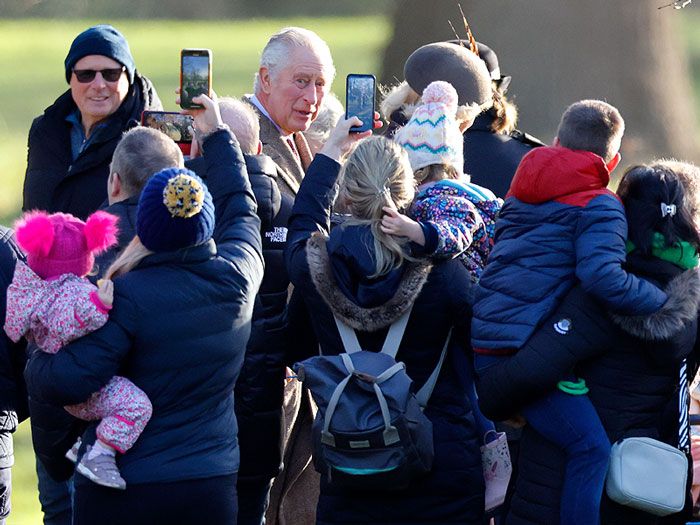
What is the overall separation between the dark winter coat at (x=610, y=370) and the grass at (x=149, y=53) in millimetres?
4619

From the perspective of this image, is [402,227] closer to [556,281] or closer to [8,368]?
[556,281]

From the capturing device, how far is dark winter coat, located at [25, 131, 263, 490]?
3.07m

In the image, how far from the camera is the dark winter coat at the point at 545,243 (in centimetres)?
346

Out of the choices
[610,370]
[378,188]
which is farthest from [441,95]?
[610,370]

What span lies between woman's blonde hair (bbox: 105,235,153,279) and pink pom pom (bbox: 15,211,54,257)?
0.18 meters

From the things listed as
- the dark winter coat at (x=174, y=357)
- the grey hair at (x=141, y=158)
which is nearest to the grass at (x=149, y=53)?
the grey hair at (x=141, y=158)

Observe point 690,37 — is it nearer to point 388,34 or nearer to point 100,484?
point 388,34

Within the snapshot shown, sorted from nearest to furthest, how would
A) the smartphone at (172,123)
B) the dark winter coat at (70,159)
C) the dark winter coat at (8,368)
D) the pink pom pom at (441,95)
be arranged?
the dark winter coat at (8,368), the pink pom pom at (441,95), the smartphone at (172,123), the dark winter coat at (70,159)

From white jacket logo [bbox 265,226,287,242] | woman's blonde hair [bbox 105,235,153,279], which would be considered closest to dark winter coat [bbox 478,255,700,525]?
white jacket logo [bbox 265,226,287,242]

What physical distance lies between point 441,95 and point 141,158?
1.00 meters

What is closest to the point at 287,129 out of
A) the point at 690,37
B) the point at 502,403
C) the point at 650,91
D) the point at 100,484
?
the point at 502,403

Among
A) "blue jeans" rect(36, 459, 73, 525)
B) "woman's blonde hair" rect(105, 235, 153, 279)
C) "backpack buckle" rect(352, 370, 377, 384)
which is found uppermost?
"woman's blonde hair" rect(105, 235, 153, 279)

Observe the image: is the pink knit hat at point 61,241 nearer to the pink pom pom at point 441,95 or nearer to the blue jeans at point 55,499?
the pink pom pom at point 441,95

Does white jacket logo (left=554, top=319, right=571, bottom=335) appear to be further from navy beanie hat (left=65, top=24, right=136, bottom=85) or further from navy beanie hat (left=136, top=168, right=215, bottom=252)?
navy beanie hat (left=65, top=24, right=136, bottom=85)
